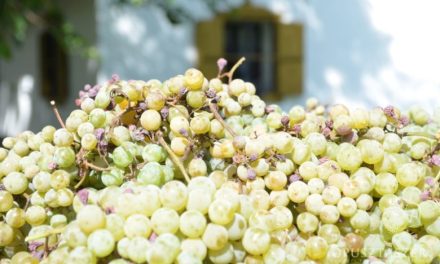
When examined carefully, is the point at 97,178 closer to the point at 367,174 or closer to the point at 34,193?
the point at 34,193

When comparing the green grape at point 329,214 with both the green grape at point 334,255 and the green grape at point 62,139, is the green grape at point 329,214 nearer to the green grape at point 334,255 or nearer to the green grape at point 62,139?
the green grape at point 334,255

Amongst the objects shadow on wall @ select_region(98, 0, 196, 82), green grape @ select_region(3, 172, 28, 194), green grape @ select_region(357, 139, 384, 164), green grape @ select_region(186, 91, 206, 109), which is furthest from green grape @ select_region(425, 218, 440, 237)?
shadow on wall @ select_region(98, 0, 196, 82)

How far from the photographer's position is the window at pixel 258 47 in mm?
6141

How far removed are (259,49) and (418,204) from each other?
5835 millimetres

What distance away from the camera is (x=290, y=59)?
6.29 meters

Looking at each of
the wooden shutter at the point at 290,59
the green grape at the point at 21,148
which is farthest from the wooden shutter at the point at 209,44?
the green grape at the point at 21,148

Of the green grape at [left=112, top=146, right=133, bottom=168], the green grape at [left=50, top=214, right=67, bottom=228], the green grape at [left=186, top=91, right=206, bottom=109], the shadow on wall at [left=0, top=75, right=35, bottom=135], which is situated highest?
the shadow on wall at [left=0, top=75, right=35, bottom=135]

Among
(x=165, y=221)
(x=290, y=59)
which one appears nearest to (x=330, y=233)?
(x=165, y=221)

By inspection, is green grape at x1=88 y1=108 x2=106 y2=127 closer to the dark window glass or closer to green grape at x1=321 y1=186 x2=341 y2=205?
green grape at x1=321 y1=186 x2=341 y2=205

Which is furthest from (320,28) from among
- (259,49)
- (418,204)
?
(418,204)

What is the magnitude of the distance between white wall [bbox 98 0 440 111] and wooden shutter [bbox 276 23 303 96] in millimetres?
93

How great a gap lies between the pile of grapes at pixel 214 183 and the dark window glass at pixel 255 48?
18.6ft

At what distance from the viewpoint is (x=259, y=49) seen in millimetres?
6527

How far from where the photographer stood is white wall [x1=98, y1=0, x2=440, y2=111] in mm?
6016
